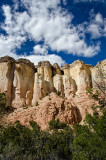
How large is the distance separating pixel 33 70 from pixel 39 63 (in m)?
3.86

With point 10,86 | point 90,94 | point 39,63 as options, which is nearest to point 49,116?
point 90,94

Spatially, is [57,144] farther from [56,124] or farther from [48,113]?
[48,113]

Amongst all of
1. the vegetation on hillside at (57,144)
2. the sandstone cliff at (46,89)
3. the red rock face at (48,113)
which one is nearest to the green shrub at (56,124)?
the red rock face at (48,113)

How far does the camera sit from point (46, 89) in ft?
133

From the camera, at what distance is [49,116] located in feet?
85.5

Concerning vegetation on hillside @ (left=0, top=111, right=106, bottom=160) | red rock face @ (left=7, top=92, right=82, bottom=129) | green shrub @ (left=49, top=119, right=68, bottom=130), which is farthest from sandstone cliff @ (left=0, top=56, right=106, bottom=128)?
vegetation on hillside @ (left=0, top=111, right=106, bottom=160)

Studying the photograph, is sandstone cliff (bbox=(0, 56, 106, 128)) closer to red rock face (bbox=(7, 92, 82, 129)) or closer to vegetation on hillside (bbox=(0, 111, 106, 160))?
red rock face (bbox=(7, 92, 82, 129))

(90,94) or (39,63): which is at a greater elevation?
(39,63)

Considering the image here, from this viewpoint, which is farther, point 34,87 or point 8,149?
point 34,87

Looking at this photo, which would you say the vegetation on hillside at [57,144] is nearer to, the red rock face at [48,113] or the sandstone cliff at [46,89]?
the red rock face at [48,113]

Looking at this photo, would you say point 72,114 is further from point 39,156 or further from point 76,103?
point 39,156

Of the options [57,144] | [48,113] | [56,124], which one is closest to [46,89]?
[48,113]

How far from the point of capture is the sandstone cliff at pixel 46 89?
2706cm

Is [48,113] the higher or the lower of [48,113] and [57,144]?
the higher
